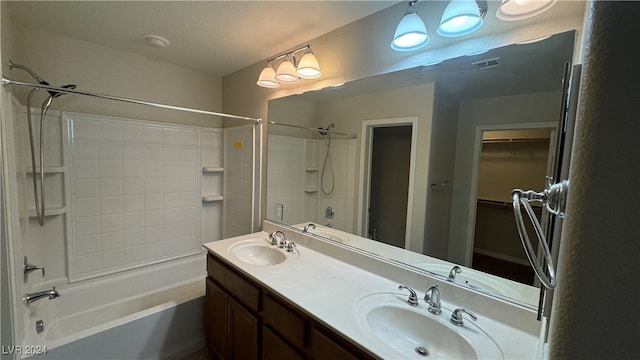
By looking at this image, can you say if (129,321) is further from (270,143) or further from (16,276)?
(270,143)

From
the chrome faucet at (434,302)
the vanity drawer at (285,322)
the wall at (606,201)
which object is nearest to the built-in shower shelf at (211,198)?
the vanity drawer at (285,322)

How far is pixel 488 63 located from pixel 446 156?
0.44 m

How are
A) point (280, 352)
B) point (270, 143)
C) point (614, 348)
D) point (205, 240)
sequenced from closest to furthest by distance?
1. point (614, 348)
2. point (280, 352)
3. point (270, 143)
4. point (205, 240)

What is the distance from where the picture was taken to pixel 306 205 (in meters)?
2.05

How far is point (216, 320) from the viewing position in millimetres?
1737

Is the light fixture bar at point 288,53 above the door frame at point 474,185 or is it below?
above

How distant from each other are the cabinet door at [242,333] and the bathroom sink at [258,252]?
0.35 metres

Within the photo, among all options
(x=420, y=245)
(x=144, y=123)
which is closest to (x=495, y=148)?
(x=420, y=245)

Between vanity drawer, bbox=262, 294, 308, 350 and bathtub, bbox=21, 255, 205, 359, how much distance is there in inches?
38.4

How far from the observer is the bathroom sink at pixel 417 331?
0.92m

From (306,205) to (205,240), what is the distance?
4.78ft

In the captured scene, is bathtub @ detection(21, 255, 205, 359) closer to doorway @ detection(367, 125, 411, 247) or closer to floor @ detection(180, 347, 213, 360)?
floor @ detection(180, 347, 213, 360)

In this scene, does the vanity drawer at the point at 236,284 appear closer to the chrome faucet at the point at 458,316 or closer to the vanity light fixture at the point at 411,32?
the chrome faucet at the point at 458,316

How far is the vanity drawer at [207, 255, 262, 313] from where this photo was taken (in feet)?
4.53
